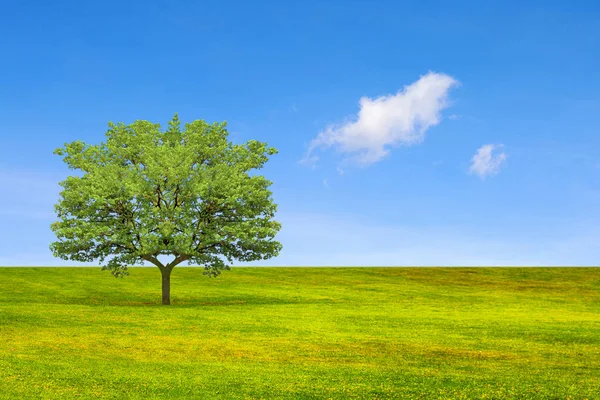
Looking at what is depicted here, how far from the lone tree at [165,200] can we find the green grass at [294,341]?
548 cm

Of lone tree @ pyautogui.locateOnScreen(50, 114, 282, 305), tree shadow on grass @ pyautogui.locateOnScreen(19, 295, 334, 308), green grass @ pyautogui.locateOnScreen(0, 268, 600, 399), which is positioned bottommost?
green grass @ pyautogui.locateOnScreen(0, 268, 600, 399)

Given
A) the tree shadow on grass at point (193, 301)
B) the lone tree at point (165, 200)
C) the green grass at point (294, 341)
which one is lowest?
the green grass at point (294, 341)

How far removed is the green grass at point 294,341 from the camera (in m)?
21.7

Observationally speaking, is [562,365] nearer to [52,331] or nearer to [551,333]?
[551,333]

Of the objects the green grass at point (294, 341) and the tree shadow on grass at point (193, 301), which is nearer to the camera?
the green grass at point (294, 341)

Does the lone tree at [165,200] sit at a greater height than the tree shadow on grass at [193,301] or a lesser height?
greater

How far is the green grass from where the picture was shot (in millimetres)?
21688

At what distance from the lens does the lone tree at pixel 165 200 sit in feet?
175

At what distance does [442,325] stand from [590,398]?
23.0 metres

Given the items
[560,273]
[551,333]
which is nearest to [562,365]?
[551,333]

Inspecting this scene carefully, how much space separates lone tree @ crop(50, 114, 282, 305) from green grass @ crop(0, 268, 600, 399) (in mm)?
5483

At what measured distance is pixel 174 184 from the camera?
5425 centimetres

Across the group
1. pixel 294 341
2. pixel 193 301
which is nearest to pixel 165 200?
pixel 193 301

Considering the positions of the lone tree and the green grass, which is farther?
the lone tree
